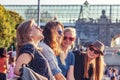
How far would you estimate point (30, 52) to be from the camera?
691 centimetres

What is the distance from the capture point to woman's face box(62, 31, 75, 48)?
8648 millimetres

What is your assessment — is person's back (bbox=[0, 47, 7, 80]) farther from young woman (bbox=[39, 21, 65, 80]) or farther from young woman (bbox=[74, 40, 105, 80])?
young woman (bbox=[39, 21, 65, 80])

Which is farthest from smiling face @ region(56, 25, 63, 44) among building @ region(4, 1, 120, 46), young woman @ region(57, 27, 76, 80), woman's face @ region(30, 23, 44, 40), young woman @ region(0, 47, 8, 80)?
building @ region(4, 1, 120, 46)

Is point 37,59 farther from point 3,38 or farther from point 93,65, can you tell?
point 3,38

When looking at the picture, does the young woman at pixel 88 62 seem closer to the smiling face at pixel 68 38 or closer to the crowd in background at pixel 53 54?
the crowd in background at pixel 53 54

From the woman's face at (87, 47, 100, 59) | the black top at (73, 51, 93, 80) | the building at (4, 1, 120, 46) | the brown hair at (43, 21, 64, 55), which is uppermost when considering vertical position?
the brown hair at (43, 21, 64, 55)

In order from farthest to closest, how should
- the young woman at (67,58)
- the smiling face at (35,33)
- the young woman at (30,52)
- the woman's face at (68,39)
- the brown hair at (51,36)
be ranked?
the woman's face at (68,39) → the young woman at (67,58) → the brown hair at (51,36) → the smiling face at (35,33) → the young woman at (30,52)

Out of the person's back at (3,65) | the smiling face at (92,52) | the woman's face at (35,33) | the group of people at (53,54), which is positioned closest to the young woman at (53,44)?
the group of people at (53,54)

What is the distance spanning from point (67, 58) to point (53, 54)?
1.12m

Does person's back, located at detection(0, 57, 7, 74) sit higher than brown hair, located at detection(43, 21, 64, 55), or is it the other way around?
brown hair, located at detection(43, 21, 64, 55)

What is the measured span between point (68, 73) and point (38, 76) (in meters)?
2.02

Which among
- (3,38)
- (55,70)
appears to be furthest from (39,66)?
(3,38)

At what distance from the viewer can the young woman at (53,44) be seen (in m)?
7.42

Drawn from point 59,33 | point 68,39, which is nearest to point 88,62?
point 68,39
